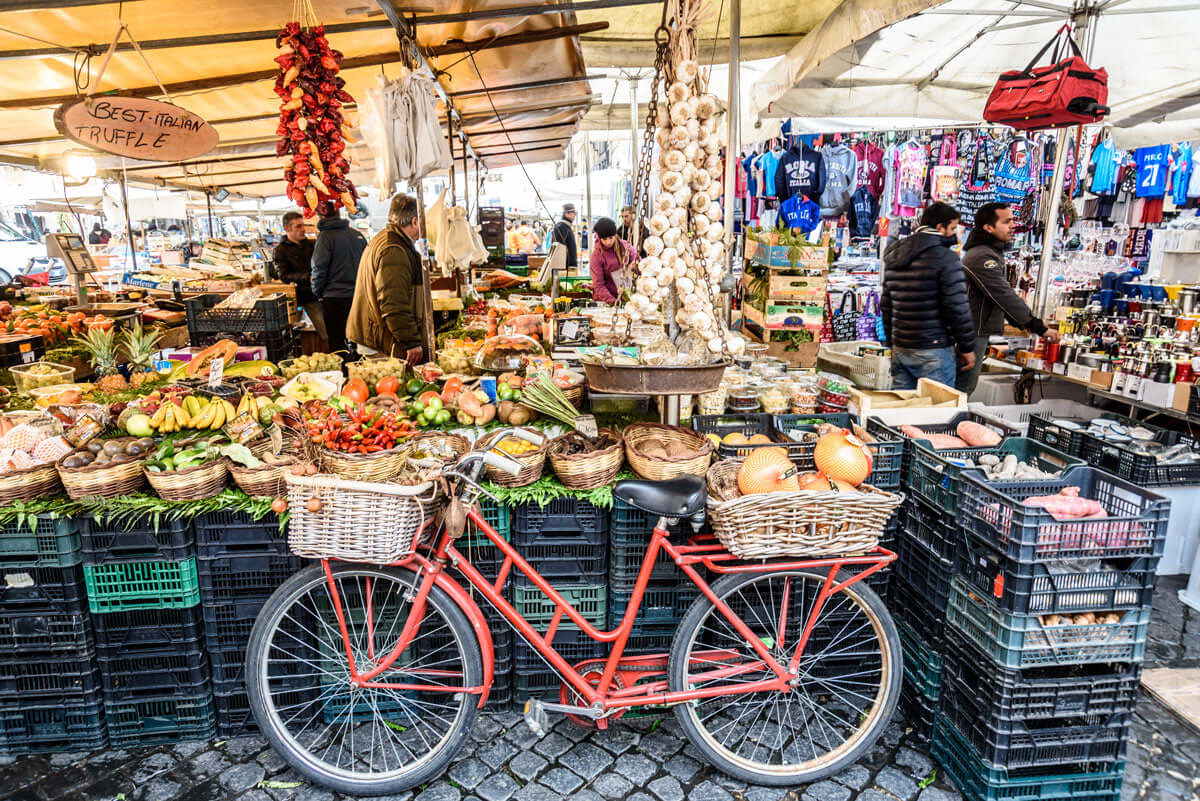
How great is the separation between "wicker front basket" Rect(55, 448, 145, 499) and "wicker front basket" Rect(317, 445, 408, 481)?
2.73ft

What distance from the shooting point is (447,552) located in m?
2.66

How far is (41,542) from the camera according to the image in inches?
113

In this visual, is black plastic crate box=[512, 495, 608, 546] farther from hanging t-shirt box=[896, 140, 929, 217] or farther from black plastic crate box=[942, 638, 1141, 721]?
hanging t-shirt box=[896, 140, 929, 217]

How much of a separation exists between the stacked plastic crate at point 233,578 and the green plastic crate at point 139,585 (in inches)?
2.8

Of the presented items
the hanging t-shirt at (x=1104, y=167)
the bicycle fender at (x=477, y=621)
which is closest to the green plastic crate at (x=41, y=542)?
the bicycle fender at (x=477, y=621)

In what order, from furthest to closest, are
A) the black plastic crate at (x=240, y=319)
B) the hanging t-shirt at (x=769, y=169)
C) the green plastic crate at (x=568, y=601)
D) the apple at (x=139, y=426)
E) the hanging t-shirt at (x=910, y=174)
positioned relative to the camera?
the hanging t-shirt at (x=769, y=169) → the hanging t-shirt at (x=910, y=174) → the black plastic crate at (x=240, y=319) → the apple at (x=139, y=426) → the green plastic crate at (x=568, y=601)

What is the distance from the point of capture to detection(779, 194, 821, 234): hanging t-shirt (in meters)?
9.13

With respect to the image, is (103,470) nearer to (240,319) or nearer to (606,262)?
(240,319)

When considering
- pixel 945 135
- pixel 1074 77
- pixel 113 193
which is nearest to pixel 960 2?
pixel 1074 77

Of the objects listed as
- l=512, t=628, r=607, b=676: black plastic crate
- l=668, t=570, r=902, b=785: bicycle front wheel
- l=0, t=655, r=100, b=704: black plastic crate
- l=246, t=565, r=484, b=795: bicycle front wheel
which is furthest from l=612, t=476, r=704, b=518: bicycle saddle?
l=0, t=655, r=100, b=704: black plastic crate

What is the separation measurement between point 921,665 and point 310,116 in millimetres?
4292

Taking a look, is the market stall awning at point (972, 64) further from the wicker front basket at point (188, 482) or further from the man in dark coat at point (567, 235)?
the man in dark coat at point (567, 235)

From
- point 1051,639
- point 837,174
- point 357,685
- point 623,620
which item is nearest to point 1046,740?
point 1051,639

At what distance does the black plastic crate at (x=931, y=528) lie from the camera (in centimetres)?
290
